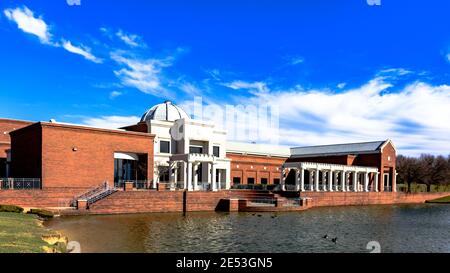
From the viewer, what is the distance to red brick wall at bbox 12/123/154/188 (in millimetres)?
38219

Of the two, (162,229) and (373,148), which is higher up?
(373,148)

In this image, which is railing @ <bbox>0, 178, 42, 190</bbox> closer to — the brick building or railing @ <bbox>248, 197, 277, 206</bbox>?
the brick building

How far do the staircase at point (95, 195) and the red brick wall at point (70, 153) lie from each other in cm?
107

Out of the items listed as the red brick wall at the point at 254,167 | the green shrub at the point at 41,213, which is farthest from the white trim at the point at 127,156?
the red brick wall at the point at 254,167

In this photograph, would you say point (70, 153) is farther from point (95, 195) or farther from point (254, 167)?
point (254, 167)

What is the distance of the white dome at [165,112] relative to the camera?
53875 mm

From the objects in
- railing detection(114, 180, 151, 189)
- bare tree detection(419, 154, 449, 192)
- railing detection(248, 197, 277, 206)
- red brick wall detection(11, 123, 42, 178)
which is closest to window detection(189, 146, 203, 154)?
railing detection(114, 180, 151, 189)

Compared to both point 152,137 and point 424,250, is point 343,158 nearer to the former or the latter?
point 152,137

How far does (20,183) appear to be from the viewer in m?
36.8

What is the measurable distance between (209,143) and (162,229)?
26821 millimetres

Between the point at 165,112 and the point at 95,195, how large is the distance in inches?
759

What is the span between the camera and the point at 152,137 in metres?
46.3

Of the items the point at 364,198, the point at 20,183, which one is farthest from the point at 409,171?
the point at 20,183
